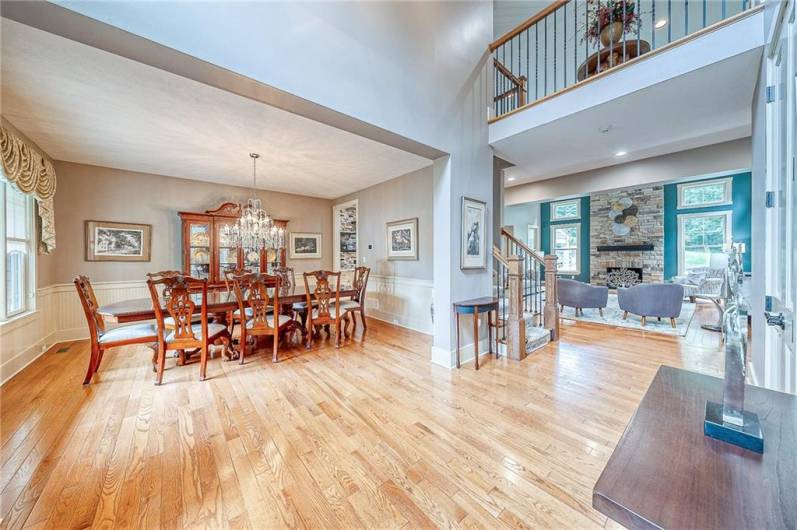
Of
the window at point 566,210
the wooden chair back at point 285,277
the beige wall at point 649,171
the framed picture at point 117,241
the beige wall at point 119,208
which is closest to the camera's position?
the beige wall at point 649,171

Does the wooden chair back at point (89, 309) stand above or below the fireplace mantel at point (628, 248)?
below

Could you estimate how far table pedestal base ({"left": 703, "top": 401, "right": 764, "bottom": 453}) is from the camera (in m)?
0.67

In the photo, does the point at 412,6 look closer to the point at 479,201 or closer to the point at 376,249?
the point at 479,201

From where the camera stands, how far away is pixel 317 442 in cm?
190

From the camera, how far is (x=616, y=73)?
2652 mm

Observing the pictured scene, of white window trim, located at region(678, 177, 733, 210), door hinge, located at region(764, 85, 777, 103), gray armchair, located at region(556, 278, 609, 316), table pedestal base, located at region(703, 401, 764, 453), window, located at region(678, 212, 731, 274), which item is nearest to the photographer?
table pedestal base, located at region(703, 401, 764, 453)

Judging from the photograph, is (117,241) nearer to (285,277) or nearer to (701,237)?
(285,277)

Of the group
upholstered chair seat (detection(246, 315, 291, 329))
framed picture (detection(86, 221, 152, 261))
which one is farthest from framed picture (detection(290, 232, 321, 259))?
upholstered chair seat (detection(246, 315, 291, 329))

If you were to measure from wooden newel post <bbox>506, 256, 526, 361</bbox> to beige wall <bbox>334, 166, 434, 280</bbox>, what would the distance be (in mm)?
1445

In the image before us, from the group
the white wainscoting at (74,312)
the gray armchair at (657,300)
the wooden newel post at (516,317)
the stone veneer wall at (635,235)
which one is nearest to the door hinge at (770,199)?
the wooden newel post at (516,317)

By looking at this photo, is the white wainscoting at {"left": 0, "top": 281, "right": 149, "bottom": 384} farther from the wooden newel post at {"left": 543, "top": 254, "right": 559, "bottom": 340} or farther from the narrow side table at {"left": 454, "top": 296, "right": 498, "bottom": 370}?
the wooden newel post at {"left": 543, "top": 254, "right": 559, "bottom": 340}

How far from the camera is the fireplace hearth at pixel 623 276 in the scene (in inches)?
313

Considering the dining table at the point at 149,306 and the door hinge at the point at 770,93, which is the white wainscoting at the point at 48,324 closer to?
the dining table at the point at 149,306

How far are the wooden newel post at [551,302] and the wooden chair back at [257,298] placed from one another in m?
3.57
